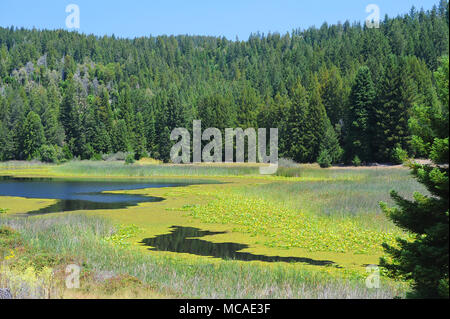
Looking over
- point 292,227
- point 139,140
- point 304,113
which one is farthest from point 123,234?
point 139,140

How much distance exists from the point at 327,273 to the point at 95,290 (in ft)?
24.1

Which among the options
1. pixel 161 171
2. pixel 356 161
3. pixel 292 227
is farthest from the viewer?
pixel 356 161

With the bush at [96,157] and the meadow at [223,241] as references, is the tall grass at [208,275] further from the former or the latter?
the bush at [96,157]

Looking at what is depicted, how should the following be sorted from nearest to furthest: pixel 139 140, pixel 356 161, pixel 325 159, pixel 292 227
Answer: pixel 292 227
pixel 356 161
pixel 325 159
pixel 139 140

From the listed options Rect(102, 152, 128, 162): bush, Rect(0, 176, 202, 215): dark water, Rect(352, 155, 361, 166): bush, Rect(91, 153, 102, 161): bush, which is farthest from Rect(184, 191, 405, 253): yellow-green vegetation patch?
Rect(91, 153, 102, 161): bush

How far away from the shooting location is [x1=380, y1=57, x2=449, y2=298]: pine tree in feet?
31.0

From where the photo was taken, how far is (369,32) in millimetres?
150625

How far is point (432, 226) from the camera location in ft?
32.3

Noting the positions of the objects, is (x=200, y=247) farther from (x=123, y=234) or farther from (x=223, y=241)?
(x=123, y=234)

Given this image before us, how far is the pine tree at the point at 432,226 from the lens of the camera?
9461 mm

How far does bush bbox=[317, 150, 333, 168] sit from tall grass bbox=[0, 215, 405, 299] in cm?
5756

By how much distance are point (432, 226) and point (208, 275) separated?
258 inches
